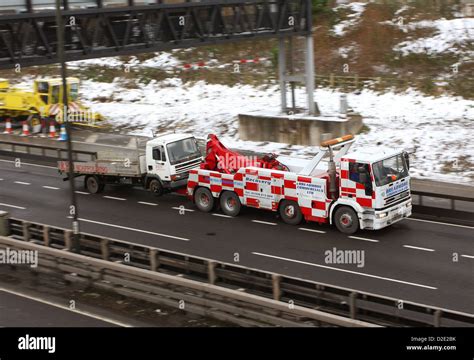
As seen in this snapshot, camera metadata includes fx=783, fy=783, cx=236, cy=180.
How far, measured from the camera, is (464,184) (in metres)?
29.1

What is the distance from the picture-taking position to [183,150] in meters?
28.5

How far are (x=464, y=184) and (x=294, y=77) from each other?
11.2 metres

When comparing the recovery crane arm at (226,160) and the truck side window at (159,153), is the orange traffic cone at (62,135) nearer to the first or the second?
the truck side window at (159,153)

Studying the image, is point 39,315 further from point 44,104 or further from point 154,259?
point 44,104

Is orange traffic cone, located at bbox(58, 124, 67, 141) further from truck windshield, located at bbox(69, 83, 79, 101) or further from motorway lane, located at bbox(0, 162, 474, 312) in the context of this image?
motorway lane, located at bbox(0, 162, 474, 312)

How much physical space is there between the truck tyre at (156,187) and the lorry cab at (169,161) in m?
0.08

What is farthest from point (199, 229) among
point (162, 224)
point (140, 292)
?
point (140, 292)

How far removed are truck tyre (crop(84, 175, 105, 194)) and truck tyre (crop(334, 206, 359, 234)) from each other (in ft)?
34.1

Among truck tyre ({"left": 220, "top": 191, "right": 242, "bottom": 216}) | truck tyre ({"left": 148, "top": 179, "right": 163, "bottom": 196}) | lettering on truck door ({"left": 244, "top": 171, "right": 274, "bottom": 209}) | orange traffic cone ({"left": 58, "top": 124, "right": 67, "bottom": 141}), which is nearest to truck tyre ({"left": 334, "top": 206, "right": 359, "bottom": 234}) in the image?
lettering on truck door ({"left": 244, "top": 171, "right": 274, "bottom": 209})

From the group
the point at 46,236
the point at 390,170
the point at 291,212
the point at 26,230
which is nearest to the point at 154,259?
the point at 46,236

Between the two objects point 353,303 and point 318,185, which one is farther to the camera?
point 318,185

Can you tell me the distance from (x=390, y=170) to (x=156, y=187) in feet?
29.9
